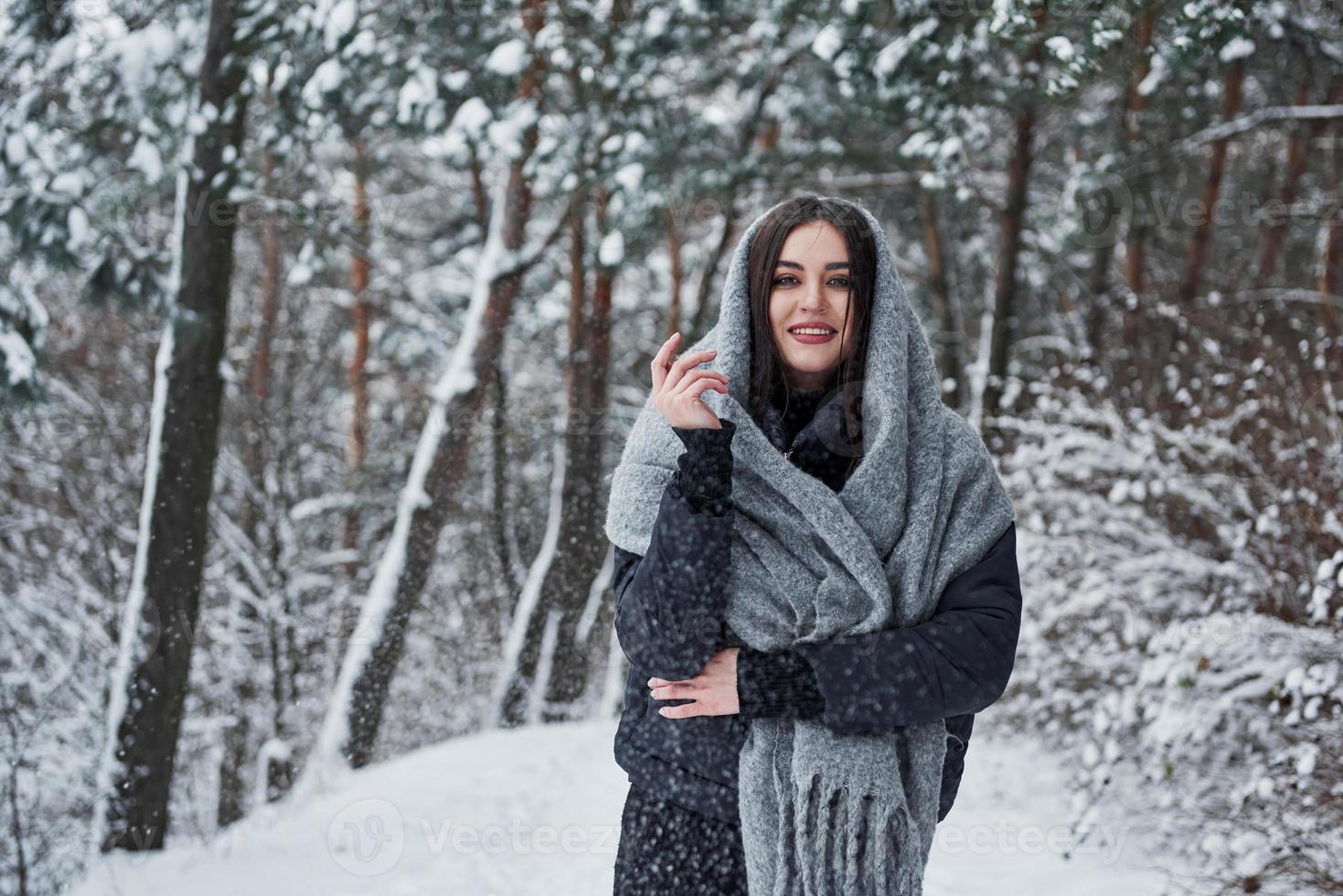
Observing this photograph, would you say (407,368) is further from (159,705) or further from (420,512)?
(159,705)

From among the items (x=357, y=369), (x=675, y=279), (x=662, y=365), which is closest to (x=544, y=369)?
(x=357, y=369)

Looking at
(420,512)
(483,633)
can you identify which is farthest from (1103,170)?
(483,633)

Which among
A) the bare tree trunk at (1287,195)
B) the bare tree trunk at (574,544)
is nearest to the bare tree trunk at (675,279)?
the bare tree trunk at (574,544)

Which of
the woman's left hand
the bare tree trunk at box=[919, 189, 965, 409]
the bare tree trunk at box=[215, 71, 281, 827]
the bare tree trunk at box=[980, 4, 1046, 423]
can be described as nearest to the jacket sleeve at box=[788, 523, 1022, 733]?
the woman's left hand

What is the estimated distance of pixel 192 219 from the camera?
5152 millimetres

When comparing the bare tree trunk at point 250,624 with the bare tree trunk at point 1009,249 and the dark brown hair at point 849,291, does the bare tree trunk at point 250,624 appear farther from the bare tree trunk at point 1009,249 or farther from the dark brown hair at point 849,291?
the dark brown hair at point 849,291

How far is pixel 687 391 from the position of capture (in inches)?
56.1

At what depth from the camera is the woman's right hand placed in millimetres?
1430

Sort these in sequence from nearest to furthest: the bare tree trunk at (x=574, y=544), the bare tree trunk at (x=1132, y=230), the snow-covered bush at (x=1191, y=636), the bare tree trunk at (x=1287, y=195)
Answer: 1. the snow-covered bush at (x=1191, y=636)
2. the bare tree trunk at (x=1132, y=230)
3. the bare tree trunk at (x=574, y=544)
4. the bare tree trunk at (x=1287, y=195)

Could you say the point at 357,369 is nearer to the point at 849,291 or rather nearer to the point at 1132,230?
the point at 1132,230

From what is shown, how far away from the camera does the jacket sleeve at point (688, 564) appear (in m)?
1.45

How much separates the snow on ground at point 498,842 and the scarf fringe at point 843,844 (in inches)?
95.7

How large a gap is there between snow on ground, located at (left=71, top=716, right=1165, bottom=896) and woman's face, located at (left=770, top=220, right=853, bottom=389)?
2701 millimetres

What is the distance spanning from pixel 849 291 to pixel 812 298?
68mm
